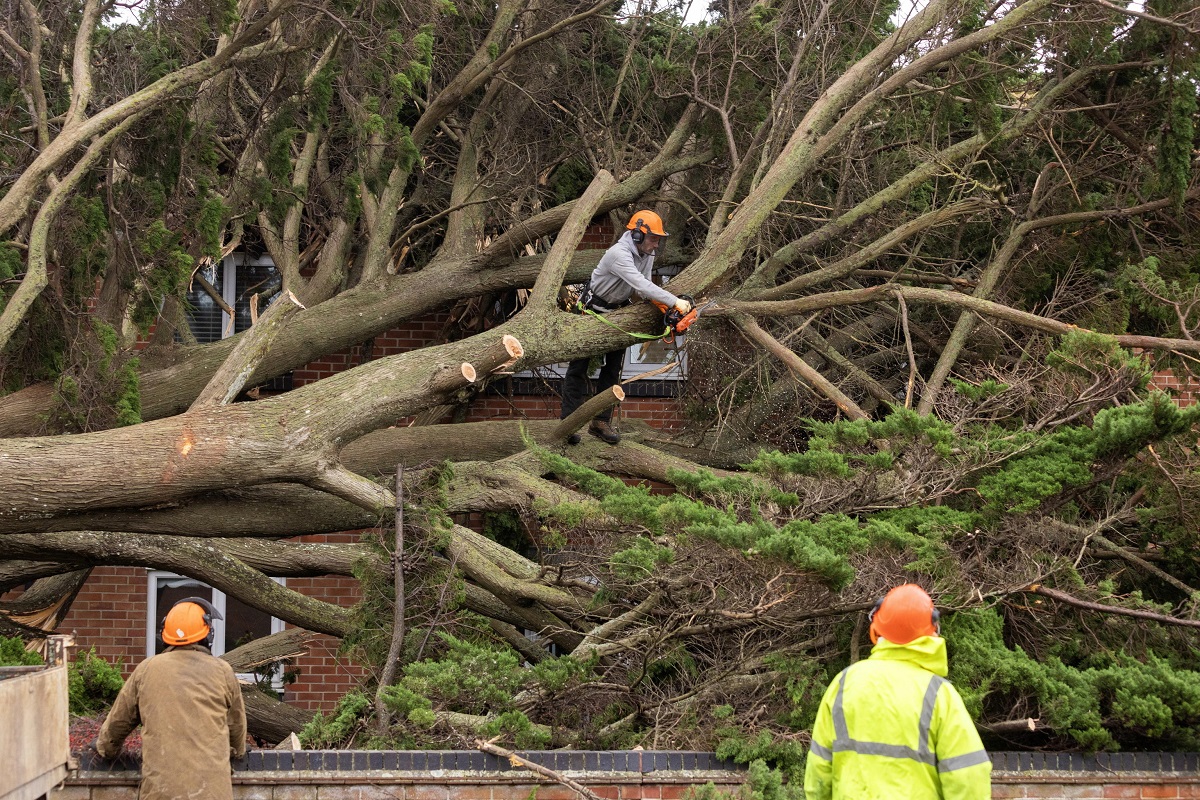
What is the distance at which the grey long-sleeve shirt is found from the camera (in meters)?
7.68

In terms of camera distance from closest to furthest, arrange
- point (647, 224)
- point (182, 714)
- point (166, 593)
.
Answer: point (182, 714) < point (647, 224) < point (166, 593)

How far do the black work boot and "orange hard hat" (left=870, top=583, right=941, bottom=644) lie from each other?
5.19m

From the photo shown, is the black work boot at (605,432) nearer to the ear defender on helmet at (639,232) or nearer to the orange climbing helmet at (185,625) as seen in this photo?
the ear defender on helmet at (639,232)

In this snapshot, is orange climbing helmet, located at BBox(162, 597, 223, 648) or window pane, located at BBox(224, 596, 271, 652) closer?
orange climbing helmet, located at BBox(162, 597, 223, 648)

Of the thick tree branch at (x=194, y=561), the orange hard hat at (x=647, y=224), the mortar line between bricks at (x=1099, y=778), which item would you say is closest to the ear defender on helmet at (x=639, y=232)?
the orange hard hat at (x=647, y=224)

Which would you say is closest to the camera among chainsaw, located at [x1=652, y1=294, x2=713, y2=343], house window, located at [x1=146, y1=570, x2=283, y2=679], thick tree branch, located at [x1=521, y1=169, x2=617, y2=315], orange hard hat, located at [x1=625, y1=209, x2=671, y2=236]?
chainsaw, located at [x1=652, y1=294, x2=713, y2=343]

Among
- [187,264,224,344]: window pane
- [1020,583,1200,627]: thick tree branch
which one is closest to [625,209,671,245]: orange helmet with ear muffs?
[1020,583,1200,627]: thick tree branch

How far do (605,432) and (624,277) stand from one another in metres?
1.51

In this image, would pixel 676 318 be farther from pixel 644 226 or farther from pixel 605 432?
pixel 605 432

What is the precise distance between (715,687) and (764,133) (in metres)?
5.39

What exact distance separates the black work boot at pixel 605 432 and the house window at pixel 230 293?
4.41 meters

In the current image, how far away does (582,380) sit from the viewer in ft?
29.0

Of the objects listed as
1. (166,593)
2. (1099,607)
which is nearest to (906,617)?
(1099,607)

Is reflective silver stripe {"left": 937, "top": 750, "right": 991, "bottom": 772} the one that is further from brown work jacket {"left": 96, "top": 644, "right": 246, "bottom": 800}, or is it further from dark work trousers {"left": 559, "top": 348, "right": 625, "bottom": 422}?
dark work trousers {"left": 559, "top": 348, "right": 625, "bottom": 422}
